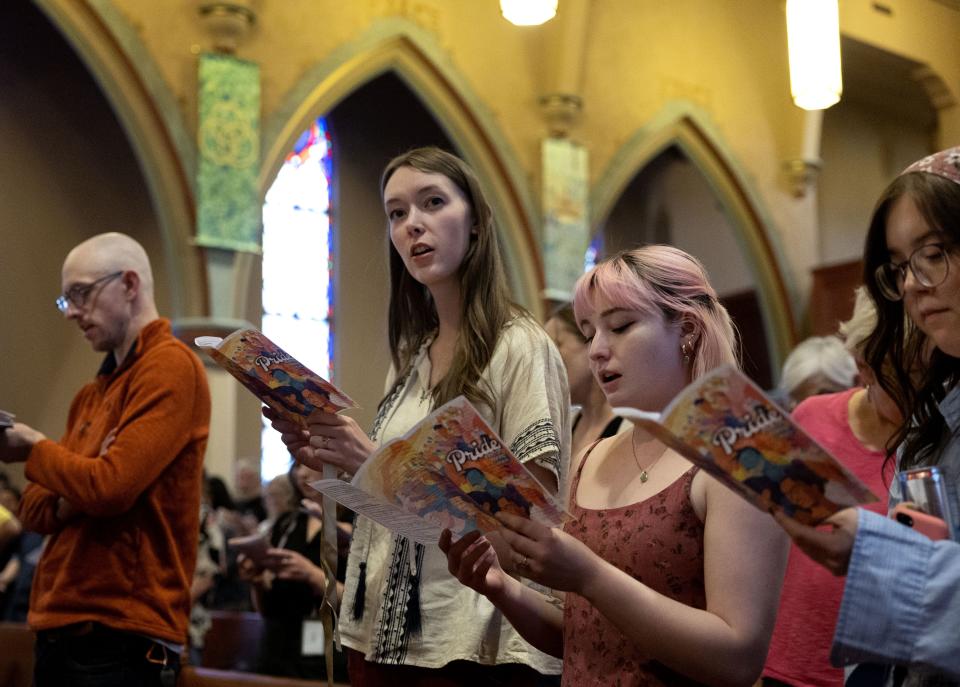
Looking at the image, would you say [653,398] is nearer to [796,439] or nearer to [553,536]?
[553,536]

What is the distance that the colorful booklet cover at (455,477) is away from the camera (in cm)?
162

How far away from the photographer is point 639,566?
181cm

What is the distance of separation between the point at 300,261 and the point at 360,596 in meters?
11.1

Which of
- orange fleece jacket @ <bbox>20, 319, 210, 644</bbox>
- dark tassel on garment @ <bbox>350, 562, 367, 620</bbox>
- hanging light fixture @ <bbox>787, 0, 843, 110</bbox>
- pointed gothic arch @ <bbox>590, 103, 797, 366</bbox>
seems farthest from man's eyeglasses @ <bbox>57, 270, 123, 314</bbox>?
pointed gothic arch @ <bbox>590, 103, 797, 366</bbox>

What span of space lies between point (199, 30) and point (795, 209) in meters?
7.36

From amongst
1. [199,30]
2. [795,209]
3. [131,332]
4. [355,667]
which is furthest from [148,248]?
[355,667]

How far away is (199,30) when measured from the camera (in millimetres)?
9516

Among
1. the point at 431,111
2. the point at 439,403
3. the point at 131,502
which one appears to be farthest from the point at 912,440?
the point at 431,111

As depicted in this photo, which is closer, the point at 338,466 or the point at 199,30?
the point at 338,466

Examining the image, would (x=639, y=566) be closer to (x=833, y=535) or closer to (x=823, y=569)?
(x=833, y=535)

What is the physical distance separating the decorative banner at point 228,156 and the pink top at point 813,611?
7251 millimetres

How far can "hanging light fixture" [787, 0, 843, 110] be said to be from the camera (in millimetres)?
4168

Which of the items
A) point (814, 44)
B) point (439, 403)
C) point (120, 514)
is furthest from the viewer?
point (814, 44)

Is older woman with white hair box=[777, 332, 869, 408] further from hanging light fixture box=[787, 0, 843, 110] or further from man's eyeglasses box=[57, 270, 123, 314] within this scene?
man's eyeglasses box=[57, 270, 123, 314]
